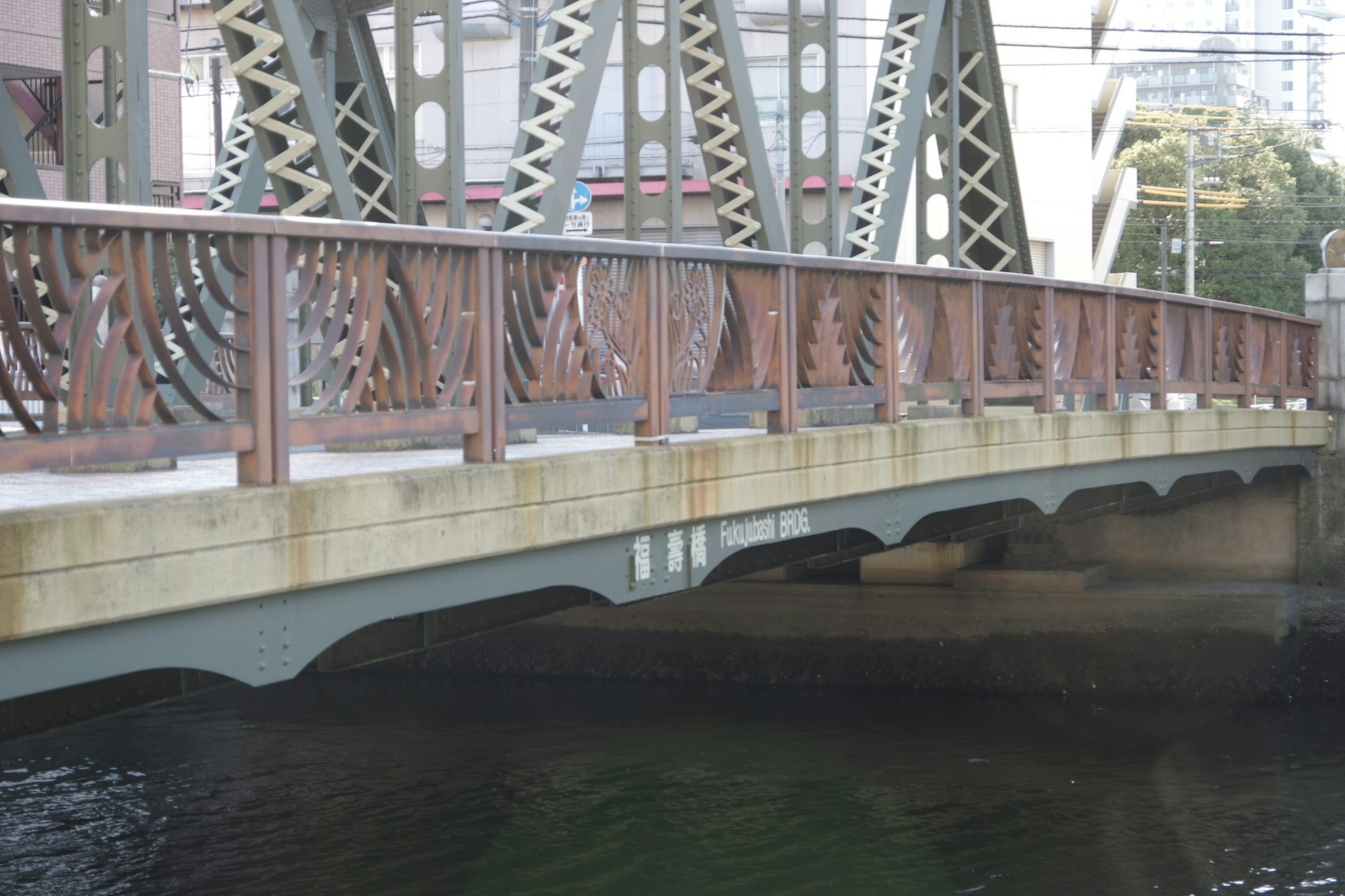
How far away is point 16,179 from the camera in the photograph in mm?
10266

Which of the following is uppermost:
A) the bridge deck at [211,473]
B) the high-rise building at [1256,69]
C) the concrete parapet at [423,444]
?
the high-rise building at [1256,69]

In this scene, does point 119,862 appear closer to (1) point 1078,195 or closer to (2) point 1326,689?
(2) point 1326,689

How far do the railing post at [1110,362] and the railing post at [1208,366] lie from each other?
293 centimetres

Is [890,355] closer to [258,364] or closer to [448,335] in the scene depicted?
[448,335]

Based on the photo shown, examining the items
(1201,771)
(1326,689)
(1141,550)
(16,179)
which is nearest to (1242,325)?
(1141,550)

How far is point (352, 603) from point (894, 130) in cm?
1157

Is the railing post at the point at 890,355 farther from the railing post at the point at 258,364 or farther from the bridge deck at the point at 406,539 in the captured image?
the railing post at the point at 258,364

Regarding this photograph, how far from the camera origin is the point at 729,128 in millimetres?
13062

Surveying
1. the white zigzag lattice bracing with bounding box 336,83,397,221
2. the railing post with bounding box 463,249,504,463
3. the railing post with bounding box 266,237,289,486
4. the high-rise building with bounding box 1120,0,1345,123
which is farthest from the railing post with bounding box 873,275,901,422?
the high-rise building with bounding box 1120,0,1345,123

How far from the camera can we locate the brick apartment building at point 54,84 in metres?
23.2

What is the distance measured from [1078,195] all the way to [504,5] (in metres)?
15.8

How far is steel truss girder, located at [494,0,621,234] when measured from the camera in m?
10.6

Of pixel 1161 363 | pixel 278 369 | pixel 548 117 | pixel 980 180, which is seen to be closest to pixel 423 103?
pixel 548 117

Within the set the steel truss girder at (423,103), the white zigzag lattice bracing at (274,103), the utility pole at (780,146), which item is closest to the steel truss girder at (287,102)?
the white zigzag lattice bracing at (274,103)
